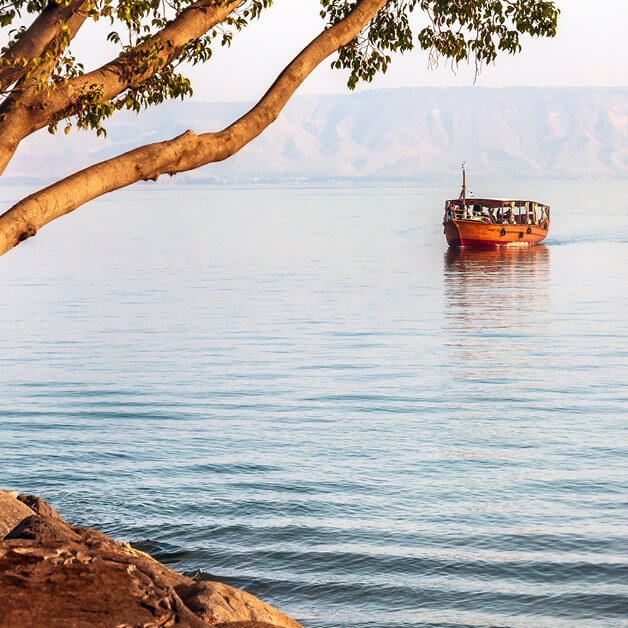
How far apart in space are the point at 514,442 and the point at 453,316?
70.3ft

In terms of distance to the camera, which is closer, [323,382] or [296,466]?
[296,466]

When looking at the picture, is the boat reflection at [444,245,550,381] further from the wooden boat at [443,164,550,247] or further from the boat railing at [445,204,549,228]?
the boat railing at [445,204,549,228]

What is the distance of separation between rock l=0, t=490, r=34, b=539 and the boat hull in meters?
66.0

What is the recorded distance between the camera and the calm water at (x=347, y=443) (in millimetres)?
11094

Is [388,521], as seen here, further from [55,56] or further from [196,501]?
[55,56]

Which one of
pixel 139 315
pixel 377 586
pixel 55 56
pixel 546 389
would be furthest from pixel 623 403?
pixel 139 315

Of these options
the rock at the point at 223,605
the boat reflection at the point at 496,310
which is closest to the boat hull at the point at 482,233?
the boat reflection at the point at 496,310

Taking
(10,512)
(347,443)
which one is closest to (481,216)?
(347,443)

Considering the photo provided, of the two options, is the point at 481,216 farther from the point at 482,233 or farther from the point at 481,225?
the point at 481,225

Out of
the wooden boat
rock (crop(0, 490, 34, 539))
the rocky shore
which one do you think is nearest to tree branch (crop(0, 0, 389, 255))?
Answer: rock (crop(0, 490, 34, 539))

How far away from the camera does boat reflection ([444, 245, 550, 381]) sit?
27.6 metres

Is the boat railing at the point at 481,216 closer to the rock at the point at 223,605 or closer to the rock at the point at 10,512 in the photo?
the rock at the point at 10,512

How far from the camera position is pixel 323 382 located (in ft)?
77.4

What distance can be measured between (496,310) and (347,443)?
24231 mm
